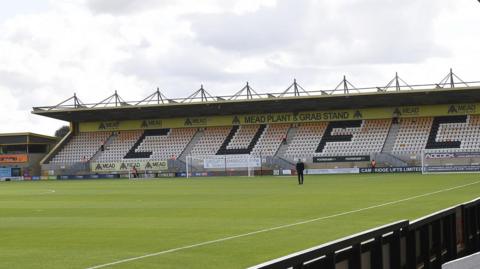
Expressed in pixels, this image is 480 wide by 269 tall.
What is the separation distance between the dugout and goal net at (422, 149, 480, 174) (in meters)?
46.4

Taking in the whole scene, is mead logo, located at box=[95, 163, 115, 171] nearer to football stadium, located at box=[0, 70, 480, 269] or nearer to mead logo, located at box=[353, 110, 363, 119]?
football stadium, located at box=[0, 70, 480, 269]

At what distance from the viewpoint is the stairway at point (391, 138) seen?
2675 inches

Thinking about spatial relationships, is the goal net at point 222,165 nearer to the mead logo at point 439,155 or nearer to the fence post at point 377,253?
the mead logo at point 439,155

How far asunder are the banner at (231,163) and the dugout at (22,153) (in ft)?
79.1

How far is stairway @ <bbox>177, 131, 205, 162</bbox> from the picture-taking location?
249 feet

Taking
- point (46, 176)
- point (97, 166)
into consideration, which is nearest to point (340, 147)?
point (97, 166)

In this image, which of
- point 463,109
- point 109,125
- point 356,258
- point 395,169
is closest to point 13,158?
point 109,125

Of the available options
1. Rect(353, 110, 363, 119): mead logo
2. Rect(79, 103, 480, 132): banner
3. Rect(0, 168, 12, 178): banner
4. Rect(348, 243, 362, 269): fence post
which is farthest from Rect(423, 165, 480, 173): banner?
Rect(348, 243, 362, 269): fence post

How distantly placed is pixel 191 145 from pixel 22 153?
22.0 meters

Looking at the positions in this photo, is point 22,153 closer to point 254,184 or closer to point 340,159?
point 340,159

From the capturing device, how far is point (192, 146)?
77.6 meters

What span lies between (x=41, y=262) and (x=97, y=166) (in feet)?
215

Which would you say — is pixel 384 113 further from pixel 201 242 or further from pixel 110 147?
pixel 201 242

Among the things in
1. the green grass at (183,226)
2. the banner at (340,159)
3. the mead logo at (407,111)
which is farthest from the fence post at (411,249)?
the mead logo at (407,111)
